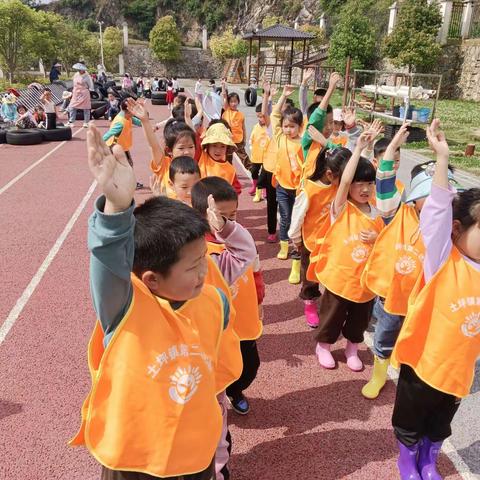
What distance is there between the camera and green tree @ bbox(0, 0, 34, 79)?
2183 centimetres

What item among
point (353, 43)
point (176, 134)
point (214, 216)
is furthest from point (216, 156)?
point (353, 43)

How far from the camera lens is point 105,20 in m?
84.8

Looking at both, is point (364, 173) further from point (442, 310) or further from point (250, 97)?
point (250, 97)

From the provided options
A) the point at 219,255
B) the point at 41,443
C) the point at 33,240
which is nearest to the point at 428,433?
the point at 219,255

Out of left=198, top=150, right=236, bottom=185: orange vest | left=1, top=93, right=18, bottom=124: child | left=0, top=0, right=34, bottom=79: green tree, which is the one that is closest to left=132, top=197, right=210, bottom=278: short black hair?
left=198, top=150, right=236, bottom=185: orange vest

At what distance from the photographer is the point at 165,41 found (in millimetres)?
61500

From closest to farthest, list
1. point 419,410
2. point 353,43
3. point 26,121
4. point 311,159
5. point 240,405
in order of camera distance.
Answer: point 419,410
point 240,405
point 311,159
point 26,121
point 353,43

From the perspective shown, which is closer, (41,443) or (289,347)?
(41,443)

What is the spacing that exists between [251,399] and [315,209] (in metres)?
1.68

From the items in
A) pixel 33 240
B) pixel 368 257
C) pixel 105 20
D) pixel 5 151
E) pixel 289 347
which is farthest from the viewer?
pixel 105 20

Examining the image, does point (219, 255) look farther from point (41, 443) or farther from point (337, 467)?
point (41, 443)

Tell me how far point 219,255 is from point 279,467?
1279 millimetres

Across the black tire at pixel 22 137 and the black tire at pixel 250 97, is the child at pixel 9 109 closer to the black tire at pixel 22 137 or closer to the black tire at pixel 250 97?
the black tire at pixel 22 137

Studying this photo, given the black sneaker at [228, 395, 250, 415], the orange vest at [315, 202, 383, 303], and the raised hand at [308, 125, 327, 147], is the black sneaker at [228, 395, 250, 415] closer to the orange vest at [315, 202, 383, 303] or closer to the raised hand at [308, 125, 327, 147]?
the orange vest at [315, 202, 383, 303]
